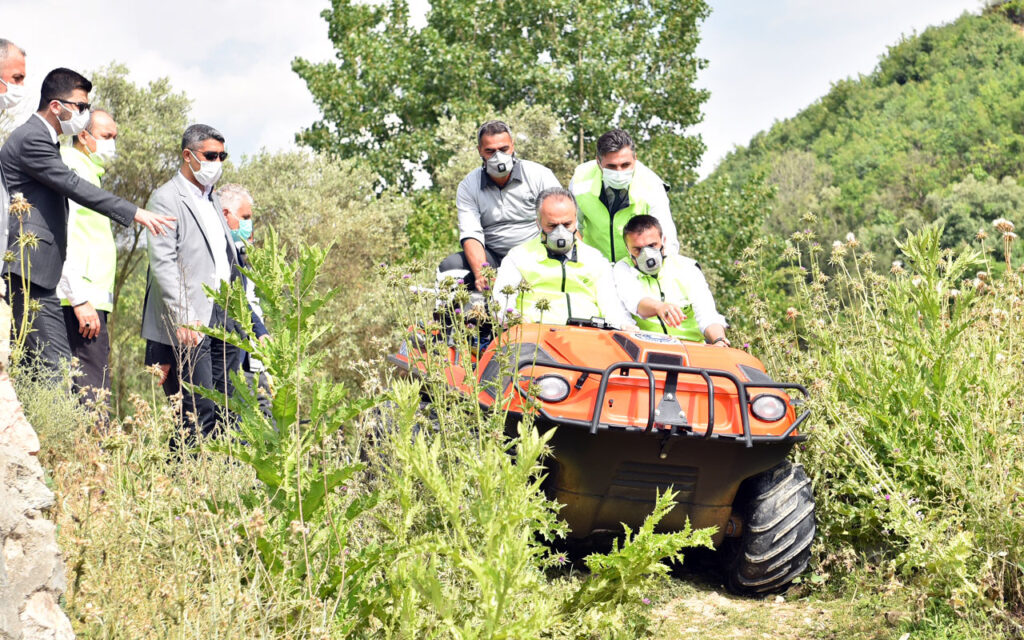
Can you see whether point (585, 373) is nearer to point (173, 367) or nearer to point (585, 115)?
point (173, 367)

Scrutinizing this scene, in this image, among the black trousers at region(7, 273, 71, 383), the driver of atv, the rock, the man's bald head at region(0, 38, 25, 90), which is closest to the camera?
the rock

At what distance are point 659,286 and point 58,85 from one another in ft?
11.4

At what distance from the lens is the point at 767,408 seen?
441 cm

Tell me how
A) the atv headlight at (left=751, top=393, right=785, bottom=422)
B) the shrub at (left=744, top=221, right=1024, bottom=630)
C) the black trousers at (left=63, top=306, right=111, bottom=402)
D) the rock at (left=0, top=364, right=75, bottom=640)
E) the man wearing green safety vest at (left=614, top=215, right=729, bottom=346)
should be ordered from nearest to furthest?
the rock at (left=0, top=364, right=75, bottom=640)
the shrub at (left=744, top=221, right=1024, bottom=630)
the atv headlight at (left=751, top=393, right=785, bottom=422)
the man wearing green safety vest at (left=614, top=215, right=729, bottom=346)
the black trousers at (left=63, top=306, right=111, bottom=402)

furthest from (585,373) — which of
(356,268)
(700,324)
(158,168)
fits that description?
(158,168)

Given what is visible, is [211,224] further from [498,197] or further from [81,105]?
[498,197]

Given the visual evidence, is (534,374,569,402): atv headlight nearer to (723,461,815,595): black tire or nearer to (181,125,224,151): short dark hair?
(723,461,815,595): black tire

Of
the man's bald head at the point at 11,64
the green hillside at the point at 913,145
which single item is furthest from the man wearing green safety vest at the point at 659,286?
the green hillside at the point at 913,145

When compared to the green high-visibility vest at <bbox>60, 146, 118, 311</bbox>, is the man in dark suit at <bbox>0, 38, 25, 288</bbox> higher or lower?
higher

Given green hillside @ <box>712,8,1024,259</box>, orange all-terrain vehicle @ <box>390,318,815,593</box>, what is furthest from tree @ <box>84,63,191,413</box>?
green hillside @ <box>712,8,1024,259</box>

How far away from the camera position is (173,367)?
18.7ft

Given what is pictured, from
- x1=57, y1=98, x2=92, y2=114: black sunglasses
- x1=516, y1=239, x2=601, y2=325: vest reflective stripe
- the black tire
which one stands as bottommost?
the black tire

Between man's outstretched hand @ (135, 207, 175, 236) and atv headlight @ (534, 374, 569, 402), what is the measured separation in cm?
231

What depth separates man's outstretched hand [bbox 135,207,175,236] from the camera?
206 inches
